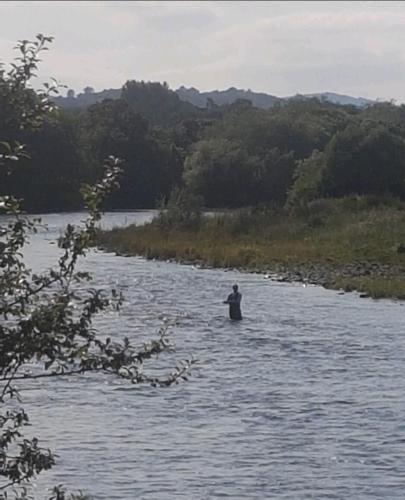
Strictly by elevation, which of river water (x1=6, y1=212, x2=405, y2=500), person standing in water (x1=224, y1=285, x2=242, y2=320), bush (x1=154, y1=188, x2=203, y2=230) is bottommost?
A: river water (x1=6, y1=212, x2=405, y2=500)

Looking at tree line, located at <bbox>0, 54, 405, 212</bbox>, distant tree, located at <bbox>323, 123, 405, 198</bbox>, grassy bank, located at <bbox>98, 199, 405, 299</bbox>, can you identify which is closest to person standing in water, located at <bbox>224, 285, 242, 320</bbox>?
grassy bank, located at <bbox>98, 199, 405, 299</bbox>

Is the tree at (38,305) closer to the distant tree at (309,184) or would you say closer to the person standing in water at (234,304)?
the person standing in water at (234,304)

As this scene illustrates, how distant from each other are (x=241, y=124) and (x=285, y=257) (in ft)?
181

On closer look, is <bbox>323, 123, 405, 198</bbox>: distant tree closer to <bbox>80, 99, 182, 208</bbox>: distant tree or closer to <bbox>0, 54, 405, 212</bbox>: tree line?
<bbox>0, 54, 405, 212</bbox>: tree line

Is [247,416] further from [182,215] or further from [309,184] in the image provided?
[309,184]

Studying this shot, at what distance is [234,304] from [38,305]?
26981mm

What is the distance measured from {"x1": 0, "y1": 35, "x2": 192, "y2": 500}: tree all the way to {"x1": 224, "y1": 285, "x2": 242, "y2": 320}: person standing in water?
25875 mm

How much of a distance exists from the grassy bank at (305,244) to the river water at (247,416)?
10.3m

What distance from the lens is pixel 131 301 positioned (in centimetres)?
Answer: 3947

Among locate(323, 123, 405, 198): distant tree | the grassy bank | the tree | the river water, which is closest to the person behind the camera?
the tree

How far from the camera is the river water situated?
1717 centimetres

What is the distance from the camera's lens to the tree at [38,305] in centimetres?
693

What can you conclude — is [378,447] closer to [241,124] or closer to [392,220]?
[392,220]

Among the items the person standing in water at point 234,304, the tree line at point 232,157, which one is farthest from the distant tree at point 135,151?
the person standing in water at point 234,304
